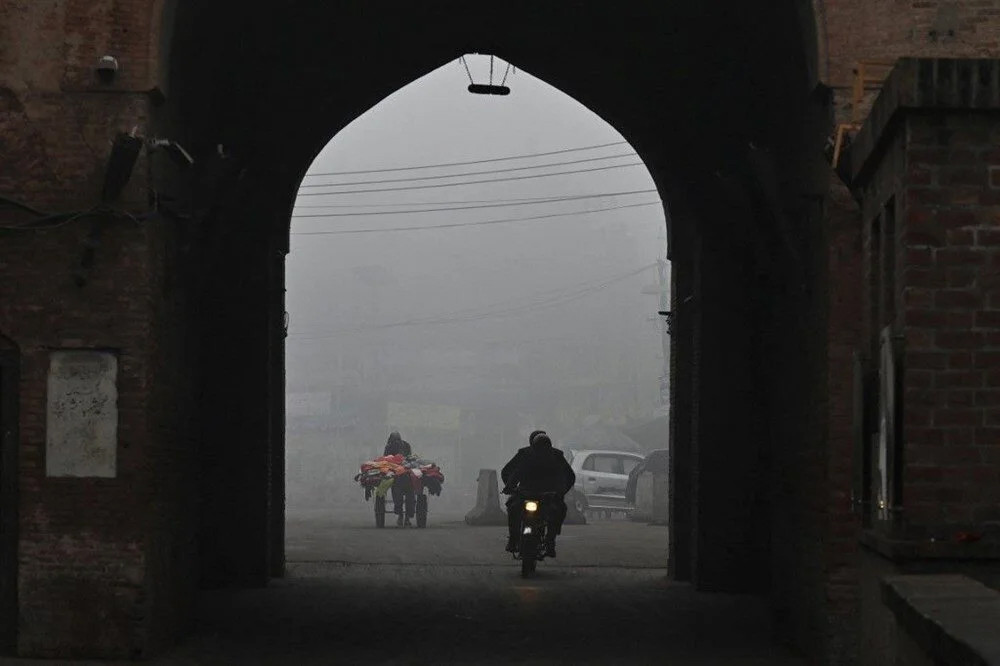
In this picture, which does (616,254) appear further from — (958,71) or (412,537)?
(958,71)

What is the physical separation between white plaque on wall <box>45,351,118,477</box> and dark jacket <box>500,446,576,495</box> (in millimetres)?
7500

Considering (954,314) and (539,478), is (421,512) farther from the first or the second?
(954,314)

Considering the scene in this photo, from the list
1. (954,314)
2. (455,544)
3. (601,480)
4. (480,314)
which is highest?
(480,314)

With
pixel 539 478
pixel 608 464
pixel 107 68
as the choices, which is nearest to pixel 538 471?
pixel 539 478

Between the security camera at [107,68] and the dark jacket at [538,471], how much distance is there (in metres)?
8.07

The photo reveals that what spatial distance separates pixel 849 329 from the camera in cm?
1062

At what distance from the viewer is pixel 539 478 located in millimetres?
18016

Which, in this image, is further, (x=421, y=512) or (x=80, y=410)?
(x=421, y=512)

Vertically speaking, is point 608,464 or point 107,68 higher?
point 107,68

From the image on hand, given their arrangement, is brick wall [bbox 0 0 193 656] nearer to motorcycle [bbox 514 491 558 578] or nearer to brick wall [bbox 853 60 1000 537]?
brick wall [bbox 853 60 1000 537]

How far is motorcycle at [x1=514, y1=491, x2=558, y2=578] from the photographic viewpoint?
17.2 m

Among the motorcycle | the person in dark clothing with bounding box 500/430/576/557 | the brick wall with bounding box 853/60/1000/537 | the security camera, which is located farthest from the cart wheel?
the brick wall with bounding box 853/60/1000/537

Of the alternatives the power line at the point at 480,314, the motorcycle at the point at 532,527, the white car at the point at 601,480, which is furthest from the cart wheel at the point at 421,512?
the power line at the point at 480,314

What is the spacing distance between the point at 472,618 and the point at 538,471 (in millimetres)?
4763
